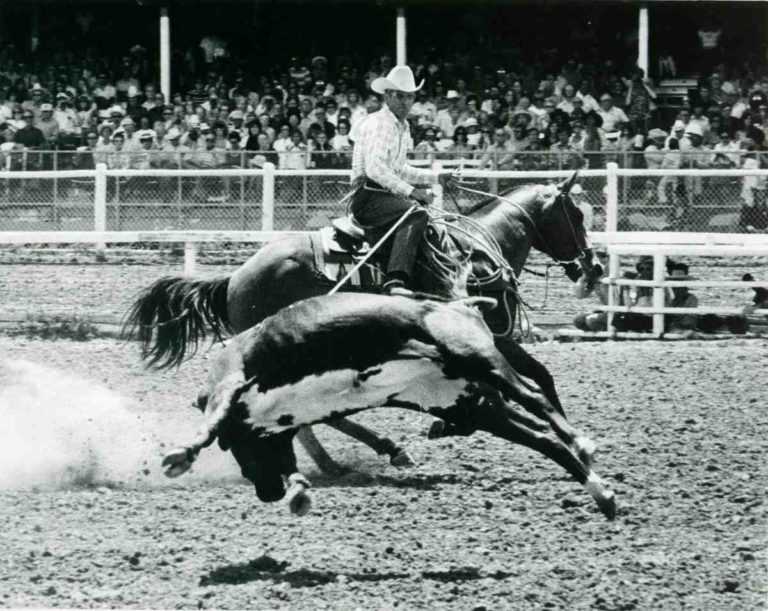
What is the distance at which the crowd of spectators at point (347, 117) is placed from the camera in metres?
15.2

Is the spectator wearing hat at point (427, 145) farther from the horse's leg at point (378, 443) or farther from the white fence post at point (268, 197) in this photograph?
the horse's leg at point (378, 443)

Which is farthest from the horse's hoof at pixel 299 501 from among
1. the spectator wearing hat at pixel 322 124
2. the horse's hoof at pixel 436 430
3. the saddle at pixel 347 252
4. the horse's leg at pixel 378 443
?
the spectator wearing hat at pixel 322 124

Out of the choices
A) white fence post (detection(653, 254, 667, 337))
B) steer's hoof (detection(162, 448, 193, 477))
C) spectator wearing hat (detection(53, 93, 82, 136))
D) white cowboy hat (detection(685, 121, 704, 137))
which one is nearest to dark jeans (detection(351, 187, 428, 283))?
steer's hoof (detection(162, 448, 193, 477))

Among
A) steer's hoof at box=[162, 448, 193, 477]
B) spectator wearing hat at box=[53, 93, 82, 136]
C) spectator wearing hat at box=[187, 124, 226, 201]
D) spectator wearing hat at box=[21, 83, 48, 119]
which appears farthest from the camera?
spectator wearing hat at box=[21, 83, 48, 119]

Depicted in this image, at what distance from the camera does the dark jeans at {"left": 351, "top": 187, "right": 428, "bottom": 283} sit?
744 centimetres

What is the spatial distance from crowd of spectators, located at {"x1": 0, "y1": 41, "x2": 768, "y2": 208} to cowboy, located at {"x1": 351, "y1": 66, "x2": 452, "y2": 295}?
7165mm

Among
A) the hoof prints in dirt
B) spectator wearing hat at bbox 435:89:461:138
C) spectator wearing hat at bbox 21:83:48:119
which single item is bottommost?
the hoof prints in dirt

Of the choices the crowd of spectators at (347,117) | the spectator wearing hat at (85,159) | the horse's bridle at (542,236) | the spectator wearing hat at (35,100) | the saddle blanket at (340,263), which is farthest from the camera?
the spectator wearing hat at (35,100)

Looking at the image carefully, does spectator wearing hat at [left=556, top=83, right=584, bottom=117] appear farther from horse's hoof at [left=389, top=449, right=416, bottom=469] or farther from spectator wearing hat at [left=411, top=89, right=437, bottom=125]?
horse's hoof at [left=389, top=449, right=416, bottom=469]

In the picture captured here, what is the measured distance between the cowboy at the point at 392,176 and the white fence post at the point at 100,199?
7654mm

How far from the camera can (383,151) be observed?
24.4 feet

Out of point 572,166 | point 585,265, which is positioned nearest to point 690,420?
point 585,265

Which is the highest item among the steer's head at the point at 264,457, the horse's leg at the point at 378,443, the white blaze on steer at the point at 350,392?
the white blaze on steer at the point at 350,392

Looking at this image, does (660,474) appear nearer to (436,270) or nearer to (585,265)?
(436,270)
